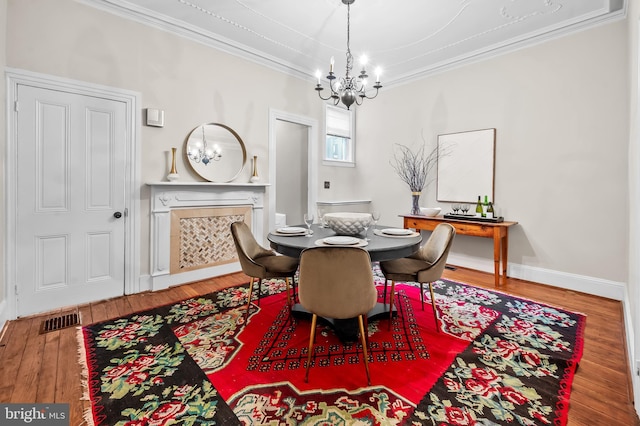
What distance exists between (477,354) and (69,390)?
250 centimetres

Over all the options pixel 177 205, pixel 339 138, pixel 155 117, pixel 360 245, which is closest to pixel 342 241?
pixel 360 245

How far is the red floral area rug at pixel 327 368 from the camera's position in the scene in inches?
59.9

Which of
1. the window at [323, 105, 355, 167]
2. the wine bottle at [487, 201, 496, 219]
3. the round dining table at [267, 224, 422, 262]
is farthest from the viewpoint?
the window at [323, 105, 355, 167]

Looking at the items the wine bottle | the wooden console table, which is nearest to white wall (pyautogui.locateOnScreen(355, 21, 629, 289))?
the wooden console table

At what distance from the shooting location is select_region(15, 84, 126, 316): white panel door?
2604 mm

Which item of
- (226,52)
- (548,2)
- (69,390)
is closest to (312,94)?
(226,52)

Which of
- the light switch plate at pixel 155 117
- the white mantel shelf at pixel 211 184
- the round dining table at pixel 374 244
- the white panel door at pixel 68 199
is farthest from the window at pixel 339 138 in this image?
the white panel door at pixel 68 199

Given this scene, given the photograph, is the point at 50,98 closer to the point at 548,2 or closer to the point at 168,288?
the point at 168,288

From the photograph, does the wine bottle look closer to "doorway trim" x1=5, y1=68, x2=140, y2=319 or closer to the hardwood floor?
the hardwood floor

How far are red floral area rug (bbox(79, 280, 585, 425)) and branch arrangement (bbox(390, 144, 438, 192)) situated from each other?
2331 mm

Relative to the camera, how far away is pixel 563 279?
3.46 m

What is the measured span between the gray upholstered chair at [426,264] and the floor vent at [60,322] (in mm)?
2619

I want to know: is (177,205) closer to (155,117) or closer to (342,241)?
(155,117)

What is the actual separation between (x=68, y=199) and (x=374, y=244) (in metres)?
2.82
